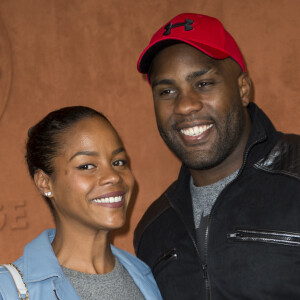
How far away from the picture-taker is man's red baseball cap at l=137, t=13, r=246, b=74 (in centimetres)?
185

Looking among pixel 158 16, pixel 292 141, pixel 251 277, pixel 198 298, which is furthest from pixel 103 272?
pixel 158 16

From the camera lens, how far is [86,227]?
1.69 meters

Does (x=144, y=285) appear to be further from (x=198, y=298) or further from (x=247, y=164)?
(x=247, y=164)

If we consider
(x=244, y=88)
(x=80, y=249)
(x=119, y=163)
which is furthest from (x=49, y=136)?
(x=244, y=88)

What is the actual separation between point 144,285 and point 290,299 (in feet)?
1.78

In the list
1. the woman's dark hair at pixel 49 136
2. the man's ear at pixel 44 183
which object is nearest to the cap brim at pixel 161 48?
the woman's dark hair at pixel 49 136

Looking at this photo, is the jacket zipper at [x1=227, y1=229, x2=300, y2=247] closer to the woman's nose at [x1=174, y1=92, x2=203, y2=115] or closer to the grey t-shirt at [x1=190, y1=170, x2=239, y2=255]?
the grey t-shirt at [x1=190, y1=170, x2=239, y2=255]

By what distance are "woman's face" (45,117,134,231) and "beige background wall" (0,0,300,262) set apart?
3.27 feet

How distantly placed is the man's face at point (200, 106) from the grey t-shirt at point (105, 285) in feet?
1.77

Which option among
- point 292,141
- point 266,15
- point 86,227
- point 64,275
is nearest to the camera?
point 64,275

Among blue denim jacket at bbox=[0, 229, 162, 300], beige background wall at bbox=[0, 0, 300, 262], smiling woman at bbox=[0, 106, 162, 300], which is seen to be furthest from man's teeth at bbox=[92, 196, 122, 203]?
beige background wall at bbox=[0, 0, 300, 262]

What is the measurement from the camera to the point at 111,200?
5.49ft

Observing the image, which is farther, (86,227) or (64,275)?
(86,227)

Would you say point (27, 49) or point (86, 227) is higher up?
point (27, 49)
